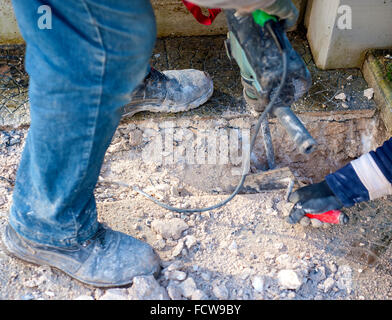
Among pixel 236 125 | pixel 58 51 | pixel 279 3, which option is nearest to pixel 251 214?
pixel 236 125

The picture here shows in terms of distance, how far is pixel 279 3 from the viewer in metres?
1.24

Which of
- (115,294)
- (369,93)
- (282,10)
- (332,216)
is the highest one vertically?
(282,10)

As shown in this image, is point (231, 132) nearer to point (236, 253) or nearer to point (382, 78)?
point (236, 253)

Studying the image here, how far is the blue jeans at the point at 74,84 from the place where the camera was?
113 centimetres

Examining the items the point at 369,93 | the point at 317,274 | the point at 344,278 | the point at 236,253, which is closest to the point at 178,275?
the point at 236,253

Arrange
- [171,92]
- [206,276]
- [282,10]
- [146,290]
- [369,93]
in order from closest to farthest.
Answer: [282,10], [146,290], [206,276], [171,92], [369,93]

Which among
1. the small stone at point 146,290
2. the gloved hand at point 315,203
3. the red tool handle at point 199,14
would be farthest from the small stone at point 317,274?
the red tool handle at point 199,14

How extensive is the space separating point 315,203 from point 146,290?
745 millimetres

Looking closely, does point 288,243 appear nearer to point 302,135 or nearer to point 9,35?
point 302,135

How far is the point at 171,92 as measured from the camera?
6.64 feet

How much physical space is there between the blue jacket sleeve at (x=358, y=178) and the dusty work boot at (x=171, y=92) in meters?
0.76

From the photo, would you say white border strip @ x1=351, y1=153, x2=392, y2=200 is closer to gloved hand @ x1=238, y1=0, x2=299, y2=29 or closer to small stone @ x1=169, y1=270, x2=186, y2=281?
gloved hand @ x1=238, y1=0, x2=299, y2=29

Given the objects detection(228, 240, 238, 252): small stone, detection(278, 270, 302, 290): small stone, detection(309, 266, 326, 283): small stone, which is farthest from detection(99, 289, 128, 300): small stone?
detection(309, 266, 326, 283): small stone

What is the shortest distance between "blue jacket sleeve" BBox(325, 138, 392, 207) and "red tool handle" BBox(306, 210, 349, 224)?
2.1 inches
